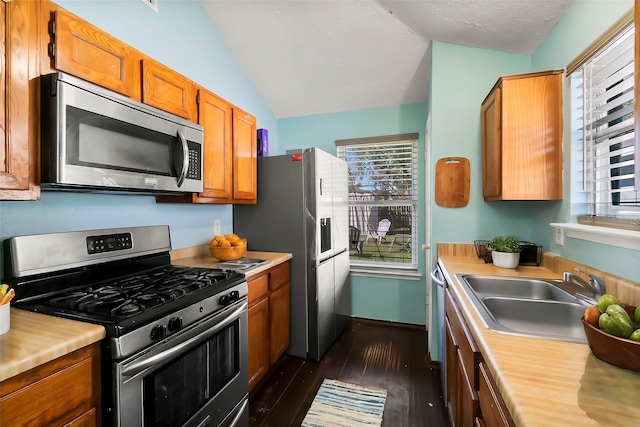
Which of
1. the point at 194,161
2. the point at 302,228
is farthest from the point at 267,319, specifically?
the point at 194,161

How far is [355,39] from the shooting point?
2.43m

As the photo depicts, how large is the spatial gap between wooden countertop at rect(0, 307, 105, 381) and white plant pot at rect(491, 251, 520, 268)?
2085mm

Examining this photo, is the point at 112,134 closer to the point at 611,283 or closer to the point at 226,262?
the point at 226,262

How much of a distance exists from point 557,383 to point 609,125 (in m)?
1.39

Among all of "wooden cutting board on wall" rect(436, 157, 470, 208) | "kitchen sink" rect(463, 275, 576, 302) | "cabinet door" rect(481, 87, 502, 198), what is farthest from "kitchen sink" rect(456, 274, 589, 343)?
"wooden cutting board on wall" rect(436, 157, 470, 208)

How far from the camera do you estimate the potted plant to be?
1.80 meters

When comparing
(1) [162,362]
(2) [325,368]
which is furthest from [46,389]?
(2) [325,368]

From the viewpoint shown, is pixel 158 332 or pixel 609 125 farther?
pixel 609 125

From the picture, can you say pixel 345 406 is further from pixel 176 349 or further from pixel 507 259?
pixel 507 259

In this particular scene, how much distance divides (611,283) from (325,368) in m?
1.91

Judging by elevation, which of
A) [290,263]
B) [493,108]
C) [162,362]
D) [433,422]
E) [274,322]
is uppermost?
[493,108]

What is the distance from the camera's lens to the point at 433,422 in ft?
5.76

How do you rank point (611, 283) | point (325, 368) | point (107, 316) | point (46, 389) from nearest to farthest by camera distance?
point (46, 389), point (107, 316), point (611, 283), point (325, 368)

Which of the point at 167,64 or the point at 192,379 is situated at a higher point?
the point at 167,64
